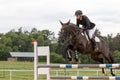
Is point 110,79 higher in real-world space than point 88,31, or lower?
lower

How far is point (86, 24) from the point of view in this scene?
11.0 m

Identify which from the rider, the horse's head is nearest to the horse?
the horse's head

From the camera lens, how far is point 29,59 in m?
61.8

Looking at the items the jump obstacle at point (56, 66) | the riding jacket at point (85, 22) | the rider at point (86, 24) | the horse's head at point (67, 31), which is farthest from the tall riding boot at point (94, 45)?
the jump obstacle at point (56, 66)

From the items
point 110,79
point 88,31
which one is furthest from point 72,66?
point 88,31

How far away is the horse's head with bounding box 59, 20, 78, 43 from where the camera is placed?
1006 cm

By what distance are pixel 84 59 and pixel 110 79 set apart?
1019 inches

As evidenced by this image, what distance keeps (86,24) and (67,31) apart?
2.84 ft

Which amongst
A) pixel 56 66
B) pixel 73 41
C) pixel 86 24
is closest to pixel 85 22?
pixel 86 24

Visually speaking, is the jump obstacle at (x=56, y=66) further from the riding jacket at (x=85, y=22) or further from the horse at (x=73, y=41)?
the riding jacket at (x=85, y=22)

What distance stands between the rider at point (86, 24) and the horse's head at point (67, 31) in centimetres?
23

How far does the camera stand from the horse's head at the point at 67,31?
1006cm

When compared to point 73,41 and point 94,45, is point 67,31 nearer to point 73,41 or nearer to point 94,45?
point 73,41

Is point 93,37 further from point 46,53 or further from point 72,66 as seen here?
point 72,66
